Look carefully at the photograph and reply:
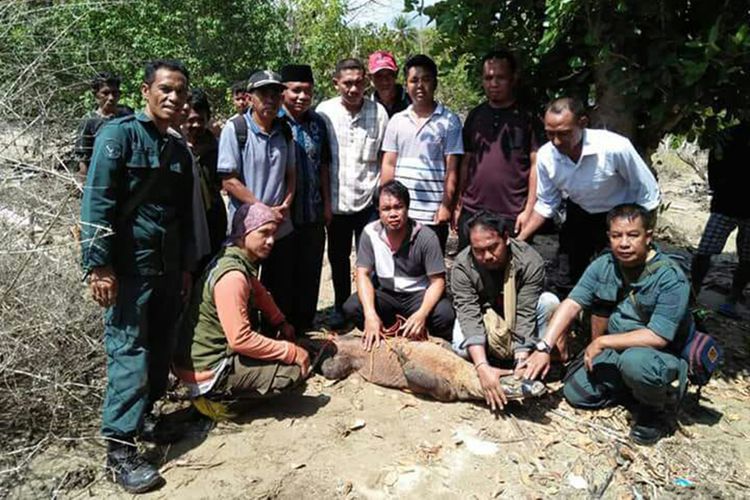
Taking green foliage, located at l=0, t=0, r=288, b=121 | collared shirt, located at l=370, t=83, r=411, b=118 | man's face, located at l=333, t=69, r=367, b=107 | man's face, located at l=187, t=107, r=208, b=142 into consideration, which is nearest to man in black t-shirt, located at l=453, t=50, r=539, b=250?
collared shirt, located at l=370, t=83, r=411, b=118

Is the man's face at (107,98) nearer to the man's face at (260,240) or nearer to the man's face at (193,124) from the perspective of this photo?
the man's face at (193,124)

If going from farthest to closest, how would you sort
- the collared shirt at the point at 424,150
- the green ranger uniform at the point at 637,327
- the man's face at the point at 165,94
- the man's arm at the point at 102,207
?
1. the collared shirt at the point at 424,150
2. the green ranger uniform at the point at 637,327
3. the man's face at the point at 165,94
4. the man's arm at the point at 102,207

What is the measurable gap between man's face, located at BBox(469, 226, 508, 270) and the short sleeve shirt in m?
0.49

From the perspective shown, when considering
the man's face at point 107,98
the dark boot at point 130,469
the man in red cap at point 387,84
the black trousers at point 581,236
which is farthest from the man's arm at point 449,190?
the man's face at point 107,98

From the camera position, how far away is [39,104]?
12.3 ft

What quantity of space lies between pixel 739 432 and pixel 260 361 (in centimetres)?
295

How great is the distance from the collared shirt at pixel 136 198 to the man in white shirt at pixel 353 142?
148 cm

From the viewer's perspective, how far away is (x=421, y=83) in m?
4.28

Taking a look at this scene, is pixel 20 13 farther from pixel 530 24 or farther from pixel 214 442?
pixel 530 24

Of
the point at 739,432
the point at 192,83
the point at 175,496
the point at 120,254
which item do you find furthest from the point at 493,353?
the point at 192,83

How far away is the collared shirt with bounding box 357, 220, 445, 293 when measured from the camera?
14.0ft

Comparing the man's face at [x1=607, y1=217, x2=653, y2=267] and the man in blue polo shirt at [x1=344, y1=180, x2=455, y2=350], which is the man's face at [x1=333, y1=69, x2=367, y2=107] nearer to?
the man in blue polo shirt at [x1=344, y1=180, x2=455, y2=350]

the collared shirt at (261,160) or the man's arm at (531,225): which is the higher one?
the collared shirt at (261,160)

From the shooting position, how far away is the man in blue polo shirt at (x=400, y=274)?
13.6 feet
